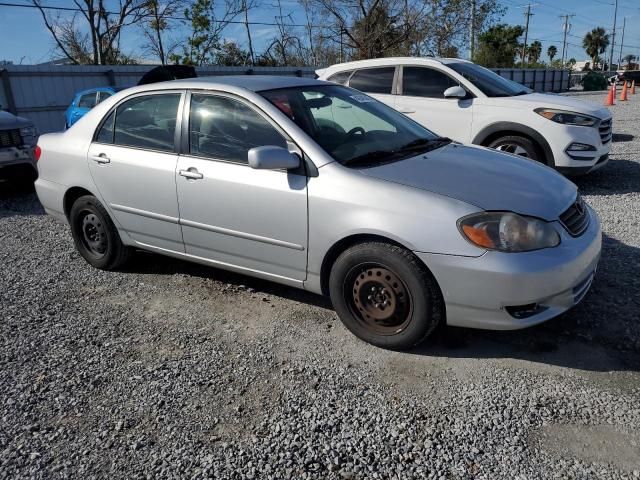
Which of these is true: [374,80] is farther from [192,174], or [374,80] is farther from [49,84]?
[49,84]

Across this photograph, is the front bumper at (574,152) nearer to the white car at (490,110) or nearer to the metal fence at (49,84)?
the white car at (490,110)

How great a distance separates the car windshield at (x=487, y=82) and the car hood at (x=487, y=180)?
12.6ft

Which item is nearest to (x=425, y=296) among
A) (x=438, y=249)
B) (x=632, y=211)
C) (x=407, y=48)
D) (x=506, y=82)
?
(x=438, y=249)

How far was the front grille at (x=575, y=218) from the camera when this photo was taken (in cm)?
321

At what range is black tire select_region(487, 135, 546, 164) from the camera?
6.93 m

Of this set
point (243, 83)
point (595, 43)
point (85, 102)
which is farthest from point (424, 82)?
point (595, 43)

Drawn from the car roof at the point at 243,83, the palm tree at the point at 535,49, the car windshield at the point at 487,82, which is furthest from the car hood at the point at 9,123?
the palm tree at the point at 535,49

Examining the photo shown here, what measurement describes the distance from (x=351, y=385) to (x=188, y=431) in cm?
90

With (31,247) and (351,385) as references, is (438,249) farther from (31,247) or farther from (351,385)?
(31,247)

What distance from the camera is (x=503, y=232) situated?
293 cm

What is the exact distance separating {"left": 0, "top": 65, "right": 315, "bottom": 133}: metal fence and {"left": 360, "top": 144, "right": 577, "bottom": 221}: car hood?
14515 mm

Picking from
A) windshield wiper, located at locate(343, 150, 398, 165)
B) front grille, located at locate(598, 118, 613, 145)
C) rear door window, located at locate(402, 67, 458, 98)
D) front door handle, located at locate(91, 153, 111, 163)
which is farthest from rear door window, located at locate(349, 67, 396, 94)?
front door handle, located at locate(91, 153, 111, 163)

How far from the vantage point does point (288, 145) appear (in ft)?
11.5

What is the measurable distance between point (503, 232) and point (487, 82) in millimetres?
5260
